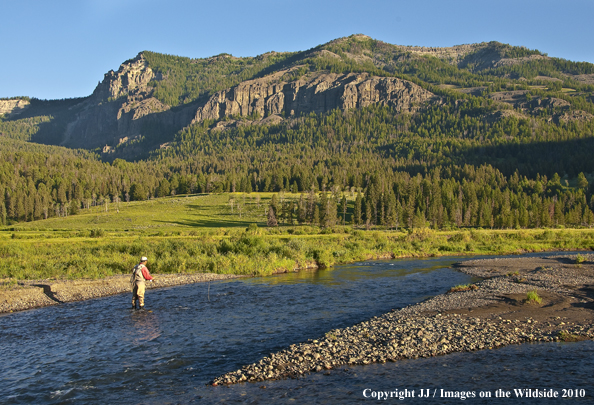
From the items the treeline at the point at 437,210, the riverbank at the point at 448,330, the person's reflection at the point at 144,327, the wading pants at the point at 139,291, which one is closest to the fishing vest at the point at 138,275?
the wading pants at the point at 139,291

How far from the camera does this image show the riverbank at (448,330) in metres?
15.6

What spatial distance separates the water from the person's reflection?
6 centimetres

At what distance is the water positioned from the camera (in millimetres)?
13547

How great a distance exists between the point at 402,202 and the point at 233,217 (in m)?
55.9

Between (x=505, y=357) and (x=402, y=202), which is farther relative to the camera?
(x=402, y=202)

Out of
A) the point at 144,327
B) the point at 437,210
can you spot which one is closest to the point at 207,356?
the point at 144,327

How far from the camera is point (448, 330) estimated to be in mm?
18922

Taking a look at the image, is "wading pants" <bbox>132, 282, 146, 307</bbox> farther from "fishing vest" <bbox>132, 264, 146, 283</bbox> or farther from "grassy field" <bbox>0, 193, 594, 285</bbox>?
"grassy field" <bbox>0, 193, 594, 285</bbox>

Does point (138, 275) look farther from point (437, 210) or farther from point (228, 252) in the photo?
point (437, 210)

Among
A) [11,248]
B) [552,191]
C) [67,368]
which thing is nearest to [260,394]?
[67,368]

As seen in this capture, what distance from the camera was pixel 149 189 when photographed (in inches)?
7830

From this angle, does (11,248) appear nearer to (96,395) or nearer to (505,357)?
(96,395)

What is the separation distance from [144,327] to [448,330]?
14.9 m

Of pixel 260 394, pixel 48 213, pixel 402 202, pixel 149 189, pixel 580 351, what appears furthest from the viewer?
pixel 149 189
